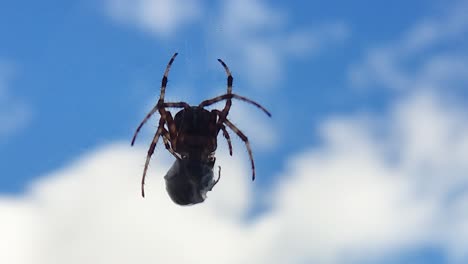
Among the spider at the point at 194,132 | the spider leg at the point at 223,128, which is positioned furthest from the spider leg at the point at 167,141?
the spider leg at the point at 223,128

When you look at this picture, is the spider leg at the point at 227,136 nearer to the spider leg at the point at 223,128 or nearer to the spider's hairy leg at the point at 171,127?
the spider leg at the point at 223,128

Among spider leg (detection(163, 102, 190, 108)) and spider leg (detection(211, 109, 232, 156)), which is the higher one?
spider leg (detection(163, 102, 190, 108))

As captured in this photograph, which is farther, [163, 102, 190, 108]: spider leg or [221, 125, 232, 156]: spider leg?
[221, 125, 232, 156]: spider leg

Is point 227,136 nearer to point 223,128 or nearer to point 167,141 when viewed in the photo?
point 223,128

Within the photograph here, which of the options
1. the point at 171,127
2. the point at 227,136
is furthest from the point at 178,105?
the point at 227,136

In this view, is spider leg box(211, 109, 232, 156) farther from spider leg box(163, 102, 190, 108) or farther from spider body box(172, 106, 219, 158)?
spider leg box(163, 102, 190, 108)

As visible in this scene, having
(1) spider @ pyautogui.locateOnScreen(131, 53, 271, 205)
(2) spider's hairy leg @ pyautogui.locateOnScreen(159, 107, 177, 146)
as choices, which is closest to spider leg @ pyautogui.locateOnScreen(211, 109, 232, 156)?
(1) spider @ pyautogui.locateOnScreen(131, 53, 271, 205)

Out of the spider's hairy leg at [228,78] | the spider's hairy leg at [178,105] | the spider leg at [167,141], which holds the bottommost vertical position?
the spider leg at [167,141]

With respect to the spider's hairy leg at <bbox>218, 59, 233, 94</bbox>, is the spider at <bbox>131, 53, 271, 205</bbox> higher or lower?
lower

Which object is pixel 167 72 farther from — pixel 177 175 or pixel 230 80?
pixel 177 175

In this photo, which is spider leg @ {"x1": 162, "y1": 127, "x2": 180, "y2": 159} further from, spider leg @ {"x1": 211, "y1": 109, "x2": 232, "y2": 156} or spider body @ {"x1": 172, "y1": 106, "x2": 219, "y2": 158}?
spider leg @ {"x1": 211, "y1": 109, "x2": 232, "y2": 156}

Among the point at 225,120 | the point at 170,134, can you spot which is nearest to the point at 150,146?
→ the point at 170,134

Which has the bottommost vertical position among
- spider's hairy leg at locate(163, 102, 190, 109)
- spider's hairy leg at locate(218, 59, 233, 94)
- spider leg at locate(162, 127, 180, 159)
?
spider leg at locate(162, 127, 180, 159)

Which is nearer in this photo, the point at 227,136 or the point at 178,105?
the point at 178,105
